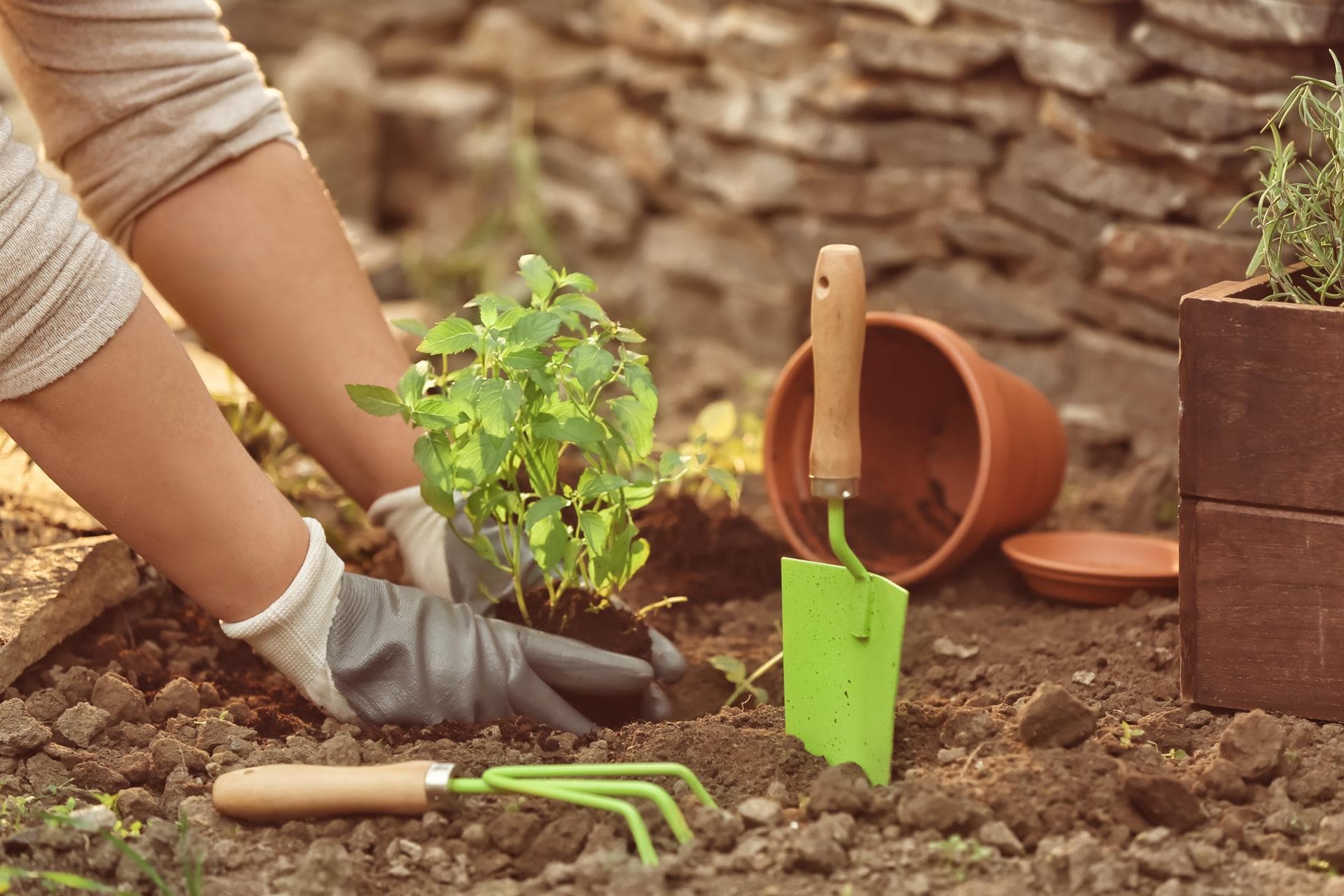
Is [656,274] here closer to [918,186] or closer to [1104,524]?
[918,186]

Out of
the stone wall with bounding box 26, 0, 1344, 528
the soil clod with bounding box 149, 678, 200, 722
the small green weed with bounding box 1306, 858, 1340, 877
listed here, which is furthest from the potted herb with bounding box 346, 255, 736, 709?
the stone wall with bounding box 26, 0, 1344, 528

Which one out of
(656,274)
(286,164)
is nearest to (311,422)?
(286,164)

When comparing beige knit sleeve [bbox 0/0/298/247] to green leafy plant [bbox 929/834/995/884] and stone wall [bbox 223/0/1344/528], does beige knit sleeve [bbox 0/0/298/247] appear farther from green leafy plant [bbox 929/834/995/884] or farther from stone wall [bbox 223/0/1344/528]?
green leafy plant [bbox 929/834/995/884]

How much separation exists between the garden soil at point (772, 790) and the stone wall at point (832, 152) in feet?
2.98

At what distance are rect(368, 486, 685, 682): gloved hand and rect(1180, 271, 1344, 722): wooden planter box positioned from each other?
1.95 ft

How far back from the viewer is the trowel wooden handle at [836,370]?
4.52 ft

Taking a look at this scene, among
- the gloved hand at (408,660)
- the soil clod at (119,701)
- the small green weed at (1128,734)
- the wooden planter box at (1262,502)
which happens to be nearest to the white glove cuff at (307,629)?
the gloved hand at (408,660)

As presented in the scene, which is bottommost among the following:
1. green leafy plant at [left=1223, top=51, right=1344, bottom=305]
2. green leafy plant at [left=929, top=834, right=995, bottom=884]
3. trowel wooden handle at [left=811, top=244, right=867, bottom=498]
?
green leafy plant at [left=929, top=834, right=995, bottom=884]

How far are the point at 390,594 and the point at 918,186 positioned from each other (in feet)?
5.18

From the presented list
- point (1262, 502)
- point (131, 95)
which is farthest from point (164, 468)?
point (1262, 502)

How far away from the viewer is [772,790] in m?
1.38

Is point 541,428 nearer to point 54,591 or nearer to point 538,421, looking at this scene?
point 538,421

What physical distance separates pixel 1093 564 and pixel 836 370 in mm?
783

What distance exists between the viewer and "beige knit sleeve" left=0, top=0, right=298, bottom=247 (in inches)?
69.0
